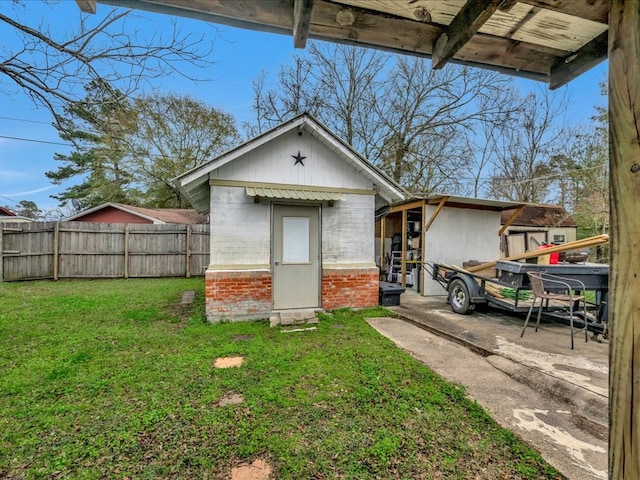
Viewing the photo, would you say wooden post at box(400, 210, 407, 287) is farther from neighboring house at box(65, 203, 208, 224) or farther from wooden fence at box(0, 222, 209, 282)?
neighboring house at box(65, 203, 208, 224)

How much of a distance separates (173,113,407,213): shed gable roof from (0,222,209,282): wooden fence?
584 centimetres

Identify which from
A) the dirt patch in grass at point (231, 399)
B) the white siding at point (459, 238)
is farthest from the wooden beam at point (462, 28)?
the white siding at point (459, 238)

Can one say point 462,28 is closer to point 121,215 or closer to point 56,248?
point 56,248

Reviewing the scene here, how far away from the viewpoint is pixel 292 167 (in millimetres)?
6508

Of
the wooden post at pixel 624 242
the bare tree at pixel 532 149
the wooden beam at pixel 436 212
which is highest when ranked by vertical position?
the bare tree at pixel 532 149

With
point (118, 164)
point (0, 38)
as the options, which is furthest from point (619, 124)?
point (118, 164)

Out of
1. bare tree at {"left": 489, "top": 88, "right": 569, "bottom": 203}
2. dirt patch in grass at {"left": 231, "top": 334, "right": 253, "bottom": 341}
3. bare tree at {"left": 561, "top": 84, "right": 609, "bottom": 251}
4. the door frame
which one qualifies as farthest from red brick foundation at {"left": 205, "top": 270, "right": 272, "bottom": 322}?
bare tree at {"left": 489, "top": 88, "right": 569, "bottom": 203}

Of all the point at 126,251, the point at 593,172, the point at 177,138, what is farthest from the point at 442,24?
the point at 177,138

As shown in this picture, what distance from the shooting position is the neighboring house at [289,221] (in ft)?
19.7

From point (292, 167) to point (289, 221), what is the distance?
3.89ft

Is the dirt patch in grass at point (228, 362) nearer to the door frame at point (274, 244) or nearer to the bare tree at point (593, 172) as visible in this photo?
the door frame at point (274, 244)

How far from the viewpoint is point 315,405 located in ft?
10.0

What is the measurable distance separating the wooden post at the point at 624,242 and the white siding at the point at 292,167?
581cm

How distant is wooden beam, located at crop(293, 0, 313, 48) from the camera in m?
1.23
